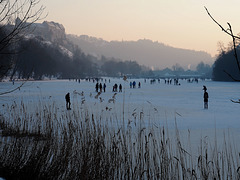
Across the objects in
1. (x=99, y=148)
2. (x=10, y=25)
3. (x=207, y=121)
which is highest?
(x=10, y=25)

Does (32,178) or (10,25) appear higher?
(10,25)

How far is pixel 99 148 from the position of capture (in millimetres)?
4801

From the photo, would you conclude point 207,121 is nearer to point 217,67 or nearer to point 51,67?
point 51,67

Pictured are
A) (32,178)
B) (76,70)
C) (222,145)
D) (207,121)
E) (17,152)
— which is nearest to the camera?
(32,178)

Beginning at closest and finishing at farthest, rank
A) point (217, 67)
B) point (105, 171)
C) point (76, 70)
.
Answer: point (105, 171), point (217, 67), point (76, 70)

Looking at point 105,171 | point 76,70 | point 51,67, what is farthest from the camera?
point 76,70

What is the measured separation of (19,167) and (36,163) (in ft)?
1.26

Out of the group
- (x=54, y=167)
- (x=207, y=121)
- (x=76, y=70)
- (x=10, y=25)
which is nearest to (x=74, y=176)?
(x=54, y=167)

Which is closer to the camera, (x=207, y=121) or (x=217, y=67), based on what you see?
(x=207, y=121)

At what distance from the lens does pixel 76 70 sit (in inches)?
5463

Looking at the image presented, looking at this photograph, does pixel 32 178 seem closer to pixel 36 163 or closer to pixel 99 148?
pixel 36 163

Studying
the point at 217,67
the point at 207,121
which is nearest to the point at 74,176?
the point at 207,121

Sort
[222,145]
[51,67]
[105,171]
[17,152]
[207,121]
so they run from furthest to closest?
[51,67] < [207,121] < [222,145] < [17,152] < [105,171]

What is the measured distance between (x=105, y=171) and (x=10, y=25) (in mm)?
2888
